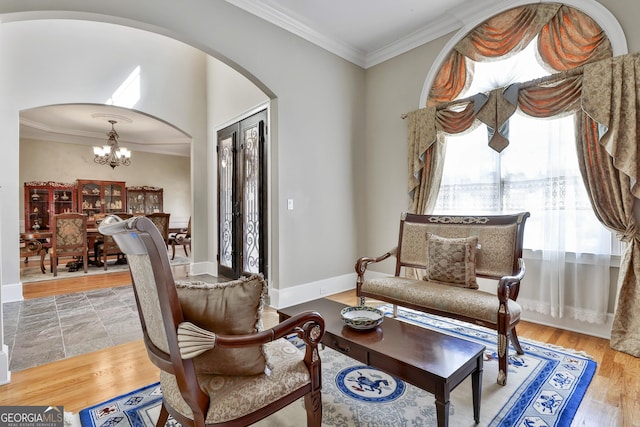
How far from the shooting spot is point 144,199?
9.09 meters

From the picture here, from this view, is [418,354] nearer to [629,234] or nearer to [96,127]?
[629,234]

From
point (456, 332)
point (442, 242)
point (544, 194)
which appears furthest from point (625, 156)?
point (456, 332)

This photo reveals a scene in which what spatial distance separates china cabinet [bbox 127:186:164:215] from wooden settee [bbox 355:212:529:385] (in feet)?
26.9

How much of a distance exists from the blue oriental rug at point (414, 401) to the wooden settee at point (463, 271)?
1.12 feet

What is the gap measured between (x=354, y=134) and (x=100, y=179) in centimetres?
769

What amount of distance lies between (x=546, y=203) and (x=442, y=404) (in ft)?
8.23

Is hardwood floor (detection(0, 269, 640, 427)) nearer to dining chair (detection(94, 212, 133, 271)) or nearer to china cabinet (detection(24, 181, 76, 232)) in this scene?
dining chair (detection(94, 212, 133, 271))

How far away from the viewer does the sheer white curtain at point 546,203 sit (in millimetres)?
2723

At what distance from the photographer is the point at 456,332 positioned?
2770 millimetres

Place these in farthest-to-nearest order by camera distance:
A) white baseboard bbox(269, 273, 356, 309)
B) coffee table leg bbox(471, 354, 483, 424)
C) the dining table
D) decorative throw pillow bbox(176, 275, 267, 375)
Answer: the dining table
white baseboard bbox(269, 273, 356, 309)
coffee table leg bbox(471, 354, 483, 424)
decorative throw pillow bbox(176, 275, 267, 375)

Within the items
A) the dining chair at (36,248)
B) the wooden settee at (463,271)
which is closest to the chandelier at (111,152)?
the dining chair at (36,248)

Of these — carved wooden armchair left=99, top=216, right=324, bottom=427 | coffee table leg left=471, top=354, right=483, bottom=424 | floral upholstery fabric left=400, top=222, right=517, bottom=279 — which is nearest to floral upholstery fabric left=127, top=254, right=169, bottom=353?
carved wooden armchair left=99, top=216, right=324, bottom=427

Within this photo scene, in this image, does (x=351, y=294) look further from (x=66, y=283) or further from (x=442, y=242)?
(x=66, y=283)

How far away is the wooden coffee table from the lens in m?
1.33
